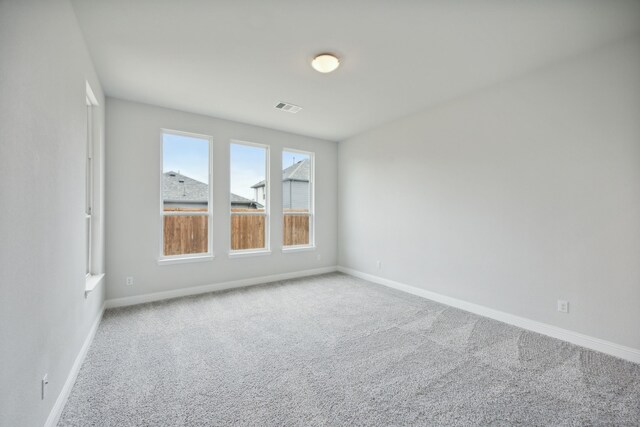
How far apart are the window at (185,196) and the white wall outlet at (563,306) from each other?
4.43m

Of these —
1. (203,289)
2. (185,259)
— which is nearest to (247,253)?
(203,289)

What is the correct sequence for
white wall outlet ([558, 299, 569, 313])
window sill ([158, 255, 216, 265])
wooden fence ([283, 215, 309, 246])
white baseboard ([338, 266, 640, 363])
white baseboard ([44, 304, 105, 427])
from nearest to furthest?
1. white baseboard ([44, 304, 105, 427])
2. white baseboard ([338, 266, 640, 363])
3. white wall outlet ([558, 299, 569, 313])
4. window sill ([158, 255, 216, 265])
5. wooden fence ([283, 215, 309, 246])

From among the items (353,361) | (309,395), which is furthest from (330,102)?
(309,395)

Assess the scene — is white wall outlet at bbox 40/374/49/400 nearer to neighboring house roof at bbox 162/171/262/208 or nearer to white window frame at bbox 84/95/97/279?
white window frame at bbox 84/95/97/279

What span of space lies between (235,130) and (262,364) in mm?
3615

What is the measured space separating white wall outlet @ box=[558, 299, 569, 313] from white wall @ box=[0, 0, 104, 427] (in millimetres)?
4102

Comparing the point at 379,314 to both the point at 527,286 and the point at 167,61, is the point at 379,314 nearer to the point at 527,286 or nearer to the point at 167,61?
the point at 527,286

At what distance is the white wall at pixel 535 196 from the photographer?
8.39ft

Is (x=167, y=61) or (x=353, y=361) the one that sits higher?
(x=167, y=61)

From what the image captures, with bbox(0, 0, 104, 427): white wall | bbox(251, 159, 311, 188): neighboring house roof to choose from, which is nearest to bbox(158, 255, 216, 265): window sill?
bbox(0, 0, 104, 427): white wall

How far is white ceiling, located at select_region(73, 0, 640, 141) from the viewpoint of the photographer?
2162 millimetres

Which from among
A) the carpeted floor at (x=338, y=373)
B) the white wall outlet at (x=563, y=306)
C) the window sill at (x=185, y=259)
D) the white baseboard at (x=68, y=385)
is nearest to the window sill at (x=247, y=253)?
the window sill at (x=185, y=259)

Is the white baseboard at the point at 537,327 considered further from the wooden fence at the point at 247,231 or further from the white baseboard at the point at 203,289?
the wooden fence at the point at 247,231

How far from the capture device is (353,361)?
248cm
